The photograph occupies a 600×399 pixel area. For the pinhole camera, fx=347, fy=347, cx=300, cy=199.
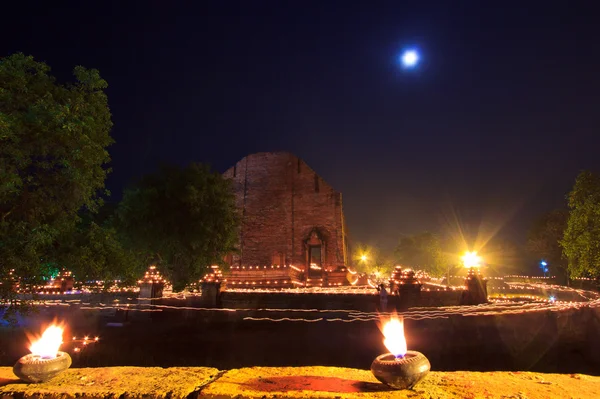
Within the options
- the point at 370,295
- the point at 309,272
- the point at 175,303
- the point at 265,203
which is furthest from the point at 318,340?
the point at 265,203

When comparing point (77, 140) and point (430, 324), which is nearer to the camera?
point (77, 140)

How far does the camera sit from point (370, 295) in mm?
15391

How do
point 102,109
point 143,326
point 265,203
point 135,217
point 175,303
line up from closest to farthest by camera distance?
point 102,109 → point 143,326 → point 175,303 → point 135,217 → point 265,203

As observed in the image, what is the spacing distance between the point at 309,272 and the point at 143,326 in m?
17.4

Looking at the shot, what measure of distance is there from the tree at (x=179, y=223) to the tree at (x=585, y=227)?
16969 mm

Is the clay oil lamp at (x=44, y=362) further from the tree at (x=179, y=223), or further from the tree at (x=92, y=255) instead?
the tree at (x=179, y=223)

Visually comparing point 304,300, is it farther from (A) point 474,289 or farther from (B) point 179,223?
(A) point 474,289

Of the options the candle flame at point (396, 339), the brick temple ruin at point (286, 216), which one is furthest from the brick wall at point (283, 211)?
the candle flame at point (396, 339)

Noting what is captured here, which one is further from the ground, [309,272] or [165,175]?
[165,175]

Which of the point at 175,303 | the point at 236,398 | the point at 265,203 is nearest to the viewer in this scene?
the point at 236,398

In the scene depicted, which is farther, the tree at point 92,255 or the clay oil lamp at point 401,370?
the tree at point 92,255

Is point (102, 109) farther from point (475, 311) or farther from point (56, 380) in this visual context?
point (475, 311)

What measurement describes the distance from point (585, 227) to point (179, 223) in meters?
19.6

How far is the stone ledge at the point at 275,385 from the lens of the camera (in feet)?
11.8
